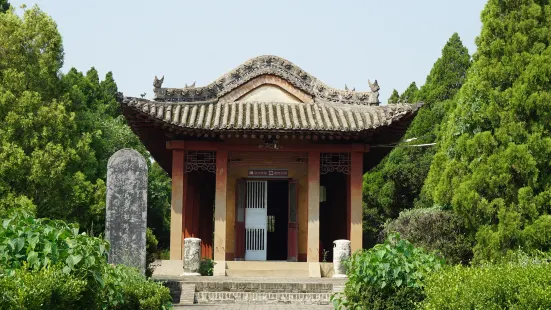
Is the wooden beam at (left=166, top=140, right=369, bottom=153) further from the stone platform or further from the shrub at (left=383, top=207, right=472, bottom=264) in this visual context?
the stone platform

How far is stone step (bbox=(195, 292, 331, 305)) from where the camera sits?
43.3 ft

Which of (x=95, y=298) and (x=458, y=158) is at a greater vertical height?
(x=458, y=158)

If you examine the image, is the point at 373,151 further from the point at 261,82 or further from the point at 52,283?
the point at 52,283

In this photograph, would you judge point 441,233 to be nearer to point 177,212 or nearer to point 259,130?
point 259,130

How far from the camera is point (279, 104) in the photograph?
1756cm

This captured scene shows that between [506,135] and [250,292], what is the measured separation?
6.24 meters

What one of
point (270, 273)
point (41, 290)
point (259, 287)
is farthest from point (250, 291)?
point (41, 290)

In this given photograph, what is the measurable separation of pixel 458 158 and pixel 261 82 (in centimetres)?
505

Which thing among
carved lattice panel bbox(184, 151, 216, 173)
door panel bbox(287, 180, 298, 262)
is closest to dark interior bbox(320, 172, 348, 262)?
door panel bbox(287, 180, 298, 262)

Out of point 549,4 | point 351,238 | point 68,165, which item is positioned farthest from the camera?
point 68,165

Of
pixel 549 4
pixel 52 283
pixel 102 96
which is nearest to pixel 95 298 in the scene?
pixel 52 283

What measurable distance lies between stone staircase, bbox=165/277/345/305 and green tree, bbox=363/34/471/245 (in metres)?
18.0

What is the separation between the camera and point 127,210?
1111 cm

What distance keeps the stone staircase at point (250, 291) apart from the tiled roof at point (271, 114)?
3.74 metres
